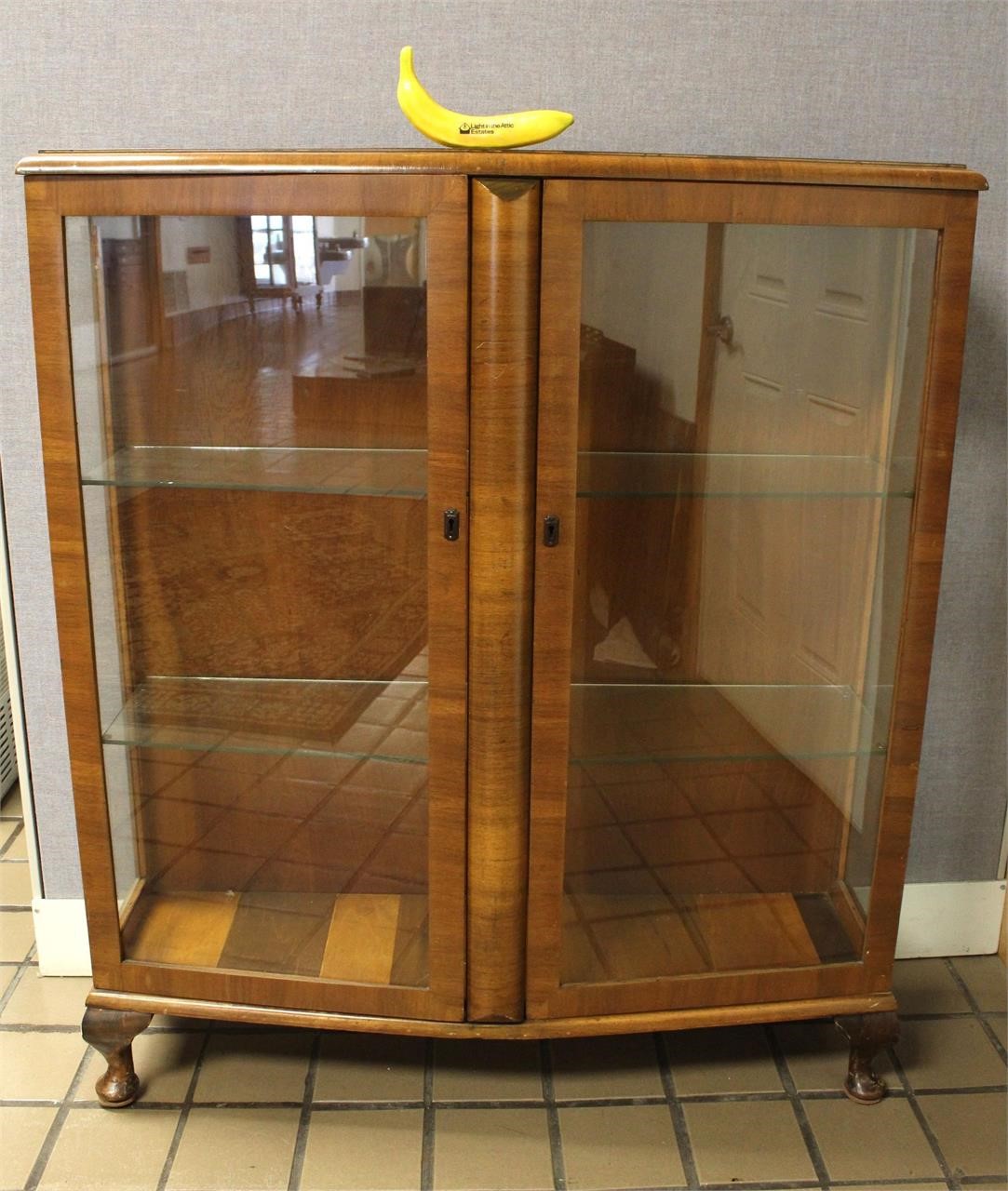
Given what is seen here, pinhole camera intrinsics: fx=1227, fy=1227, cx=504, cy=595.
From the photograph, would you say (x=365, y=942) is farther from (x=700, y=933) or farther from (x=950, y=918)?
(x=950, y=918)

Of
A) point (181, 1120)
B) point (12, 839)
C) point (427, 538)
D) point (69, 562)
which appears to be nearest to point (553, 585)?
point (427, 538)

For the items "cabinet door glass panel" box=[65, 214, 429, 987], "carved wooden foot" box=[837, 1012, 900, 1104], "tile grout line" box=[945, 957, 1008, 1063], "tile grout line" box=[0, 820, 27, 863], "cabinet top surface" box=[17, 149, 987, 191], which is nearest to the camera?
"cabinet top surface" box=[17, 149, 987, 191]

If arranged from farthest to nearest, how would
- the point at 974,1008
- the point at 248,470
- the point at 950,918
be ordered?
the point at 950,918, the point at 974,1008, the point at 248,470

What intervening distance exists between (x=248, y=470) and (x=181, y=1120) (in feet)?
2.90

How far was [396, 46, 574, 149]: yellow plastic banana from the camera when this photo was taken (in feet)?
4.23

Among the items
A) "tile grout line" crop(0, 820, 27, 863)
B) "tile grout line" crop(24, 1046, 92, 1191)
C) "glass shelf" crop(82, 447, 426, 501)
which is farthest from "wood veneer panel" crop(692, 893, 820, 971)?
"tile grout line" crop(0, 820, 27, 863)

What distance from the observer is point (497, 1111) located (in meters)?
1.68

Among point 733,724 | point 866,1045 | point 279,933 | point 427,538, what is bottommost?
point 866,1045

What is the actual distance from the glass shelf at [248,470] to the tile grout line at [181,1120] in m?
0.84

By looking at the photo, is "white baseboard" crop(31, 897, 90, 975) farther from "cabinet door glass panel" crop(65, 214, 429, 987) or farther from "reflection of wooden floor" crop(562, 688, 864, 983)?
"reflection of wooden floor" crop(562, 688, 864, 983)

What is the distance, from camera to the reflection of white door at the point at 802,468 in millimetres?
1416

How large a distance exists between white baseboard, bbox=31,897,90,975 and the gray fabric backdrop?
766mm

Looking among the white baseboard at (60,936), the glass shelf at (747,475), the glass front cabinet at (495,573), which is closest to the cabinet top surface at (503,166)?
the glass front cabinet at (495,573)

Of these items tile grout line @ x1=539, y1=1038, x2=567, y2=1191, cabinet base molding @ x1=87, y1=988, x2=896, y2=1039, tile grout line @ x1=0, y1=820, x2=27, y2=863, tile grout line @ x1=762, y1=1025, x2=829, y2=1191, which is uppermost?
cabinet base molding @ x1=87, y1=988, x2=896, y2=1039
